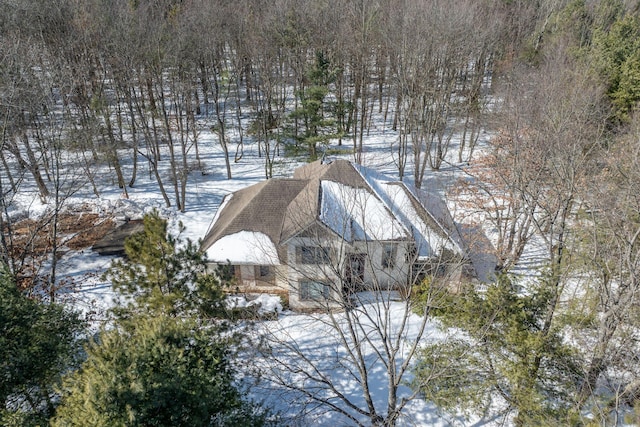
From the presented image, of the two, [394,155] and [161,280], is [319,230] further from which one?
[394,155]

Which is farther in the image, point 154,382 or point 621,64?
point 621,64

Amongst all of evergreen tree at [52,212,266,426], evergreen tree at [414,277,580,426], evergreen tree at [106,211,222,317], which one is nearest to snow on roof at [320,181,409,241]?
evergreen tree at [414,277,580,426]

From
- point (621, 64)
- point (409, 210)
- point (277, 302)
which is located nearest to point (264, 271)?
point (277, 302)

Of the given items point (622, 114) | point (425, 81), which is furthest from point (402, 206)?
point (622, 114)

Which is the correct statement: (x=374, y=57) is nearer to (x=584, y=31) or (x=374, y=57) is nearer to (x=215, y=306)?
(x=584, y=31)

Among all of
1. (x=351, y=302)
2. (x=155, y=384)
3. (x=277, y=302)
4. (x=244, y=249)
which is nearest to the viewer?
(x=155, y=384)

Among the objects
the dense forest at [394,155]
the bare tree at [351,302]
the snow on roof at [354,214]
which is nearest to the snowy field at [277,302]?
the bare tree at [351,302]
